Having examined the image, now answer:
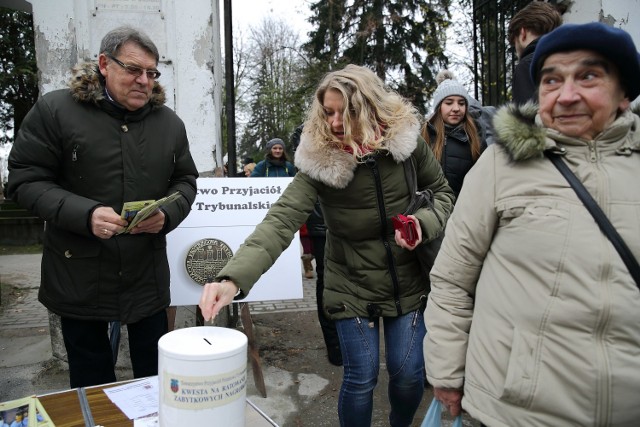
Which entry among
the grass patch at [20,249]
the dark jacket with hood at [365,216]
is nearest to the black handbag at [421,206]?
the dark jacket with hood at [365,216]

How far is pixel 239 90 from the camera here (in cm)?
2394

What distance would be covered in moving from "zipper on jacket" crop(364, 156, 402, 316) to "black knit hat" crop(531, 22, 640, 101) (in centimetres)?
99

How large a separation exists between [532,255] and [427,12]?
702 inches

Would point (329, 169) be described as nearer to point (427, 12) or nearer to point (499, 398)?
point (499, 398)

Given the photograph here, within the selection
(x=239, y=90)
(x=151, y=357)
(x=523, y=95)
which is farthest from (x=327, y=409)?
(x=239, y=90)

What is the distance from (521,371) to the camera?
1438mm

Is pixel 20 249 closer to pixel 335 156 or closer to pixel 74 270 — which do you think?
pixel 74 270

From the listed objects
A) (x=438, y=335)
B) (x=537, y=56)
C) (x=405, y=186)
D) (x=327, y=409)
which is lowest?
(x=327, y=409)

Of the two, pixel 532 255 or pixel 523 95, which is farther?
pixel 523 95

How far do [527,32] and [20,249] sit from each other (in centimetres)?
1188

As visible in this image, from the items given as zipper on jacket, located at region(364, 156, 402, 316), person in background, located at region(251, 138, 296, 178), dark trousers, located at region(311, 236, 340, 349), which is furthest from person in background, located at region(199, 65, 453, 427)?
person in background, located at region(251, 138, 296, 178)

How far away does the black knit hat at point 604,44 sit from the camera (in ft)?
4.76

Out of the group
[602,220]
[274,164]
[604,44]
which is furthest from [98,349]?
[274,164]

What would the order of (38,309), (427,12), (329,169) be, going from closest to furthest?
(329,169), (38,309), (427,12)
